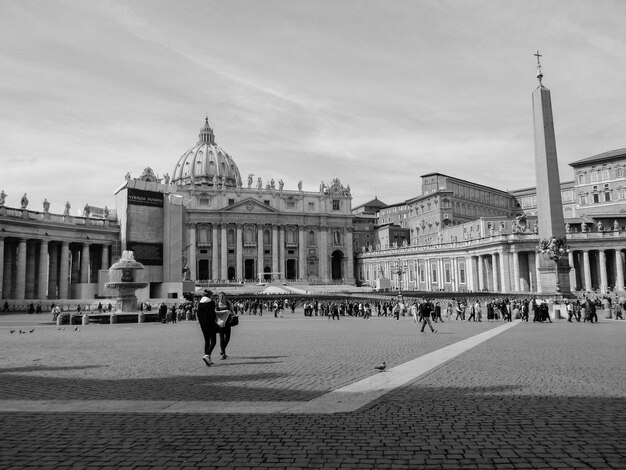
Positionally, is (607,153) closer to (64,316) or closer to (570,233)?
(570,233)

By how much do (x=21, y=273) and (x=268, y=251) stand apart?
195 ft

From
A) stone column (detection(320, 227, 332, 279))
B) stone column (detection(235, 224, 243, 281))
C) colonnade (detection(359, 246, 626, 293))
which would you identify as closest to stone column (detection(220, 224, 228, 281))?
stone column (detection(235, 224, 243, 281))

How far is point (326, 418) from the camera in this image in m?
7.32

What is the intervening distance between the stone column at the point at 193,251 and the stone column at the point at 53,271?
125ft

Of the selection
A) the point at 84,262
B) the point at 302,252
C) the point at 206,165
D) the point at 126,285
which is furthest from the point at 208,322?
the point at 206,165

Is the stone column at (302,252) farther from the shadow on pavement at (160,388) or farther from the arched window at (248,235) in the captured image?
the shadow on pavement at (160,388)

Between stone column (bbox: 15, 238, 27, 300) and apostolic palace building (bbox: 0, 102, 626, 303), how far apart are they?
0.11 m

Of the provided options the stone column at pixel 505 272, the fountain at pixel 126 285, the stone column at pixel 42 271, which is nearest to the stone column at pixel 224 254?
the stone column at pixel 42 271

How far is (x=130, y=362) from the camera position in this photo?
1347cm

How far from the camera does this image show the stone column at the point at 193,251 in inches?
4124

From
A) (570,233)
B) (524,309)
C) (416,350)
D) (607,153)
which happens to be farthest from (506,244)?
(416,350)

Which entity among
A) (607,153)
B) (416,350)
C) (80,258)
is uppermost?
(607,153)

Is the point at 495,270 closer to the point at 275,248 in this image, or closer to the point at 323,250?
the point at 323,250

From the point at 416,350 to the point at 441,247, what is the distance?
76.4m
